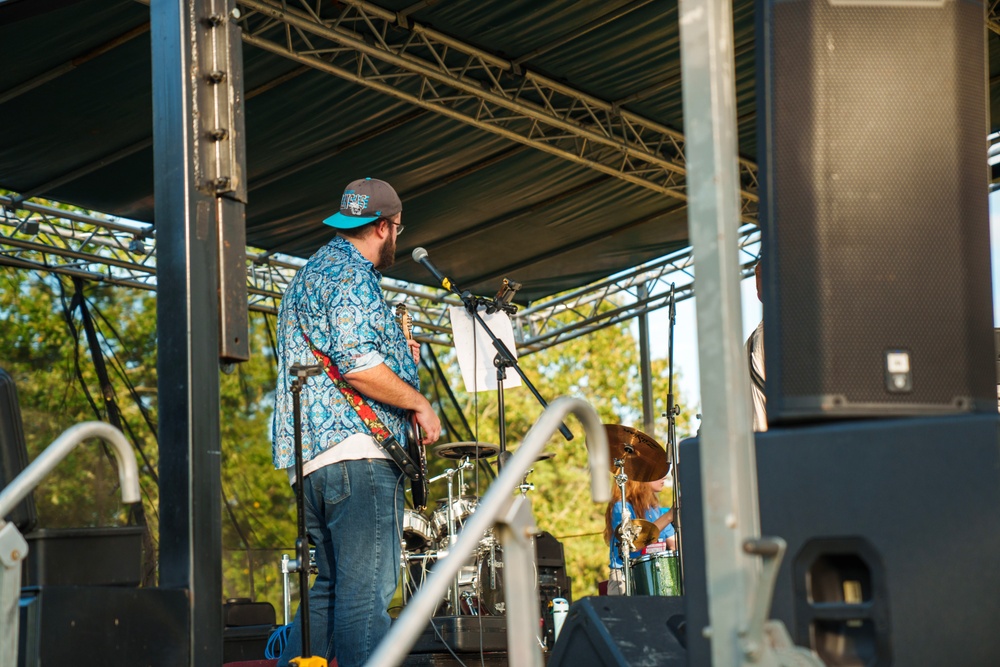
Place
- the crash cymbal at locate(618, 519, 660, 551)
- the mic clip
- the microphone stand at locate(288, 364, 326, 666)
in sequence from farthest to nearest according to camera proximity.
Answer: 1. the crash cymbal at locate(618, 519, 660, 551)
2. the mic clip
3. the microphone stand at locate(288, 364, 326, 666)

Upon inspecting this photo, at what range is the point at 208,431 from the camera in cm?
272

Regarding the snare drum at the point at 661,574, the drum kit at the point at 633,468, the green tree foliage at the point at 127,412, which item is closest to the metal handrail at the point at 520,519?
the snare drum at the point at 661,574

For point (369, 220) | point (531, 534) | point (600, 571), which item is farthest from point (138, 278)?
point (600, 571)

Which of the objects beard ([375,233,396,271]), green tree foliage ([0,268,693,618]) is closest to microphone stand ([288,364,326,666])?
beard ([375,233,396,271])

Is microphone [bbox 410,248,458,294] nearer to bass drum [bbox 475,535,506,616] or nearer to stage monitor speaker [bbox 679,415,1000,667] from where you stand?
bass drum [bbox 475,535,506,616]

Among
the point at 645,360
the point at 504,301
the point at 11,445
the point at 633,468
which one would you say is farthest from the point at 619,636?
the point at 645,360

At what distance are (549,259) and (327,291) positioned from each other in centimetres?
721

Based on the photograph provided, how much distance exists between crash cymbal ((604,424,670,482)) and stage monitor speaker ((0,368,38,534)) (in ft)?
15.0

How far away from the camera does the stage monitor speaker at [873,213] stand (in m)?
2.05

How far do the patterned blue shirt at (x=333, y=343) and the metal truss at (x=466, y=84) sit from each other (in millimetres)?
2869

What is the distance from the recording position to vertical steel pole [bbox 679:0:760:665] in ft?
5.62

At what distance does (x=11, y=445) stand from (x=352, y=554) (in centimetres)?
108

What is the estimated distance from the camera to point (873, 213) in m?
2.07

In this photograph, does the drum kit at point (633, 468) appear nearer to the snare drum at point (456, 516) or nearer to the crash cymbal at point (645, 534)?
the crash cymbal at point (645, 534)
